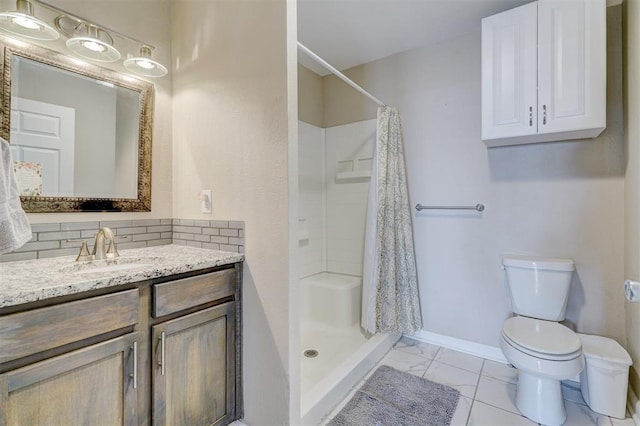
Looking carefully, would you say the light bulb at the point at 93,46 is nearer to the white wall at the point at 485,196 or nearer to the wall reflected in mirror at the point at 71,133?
the wall reflected in mirror at the point at 71,133

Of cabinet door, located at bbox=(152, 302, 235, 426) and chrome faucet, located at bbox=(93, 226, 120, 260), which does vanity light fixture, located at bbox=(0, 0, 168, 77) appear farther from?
cabinet door, located at bbox=(152, 302, 235, 426)

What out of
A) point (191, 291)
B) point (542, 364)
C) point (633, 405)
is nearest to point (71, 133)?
point (191, 291)

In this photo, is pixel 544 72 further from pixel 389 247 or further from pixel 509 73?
pixel 389 247

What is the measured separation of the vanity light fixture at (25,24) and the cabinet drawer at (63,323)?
1.15m

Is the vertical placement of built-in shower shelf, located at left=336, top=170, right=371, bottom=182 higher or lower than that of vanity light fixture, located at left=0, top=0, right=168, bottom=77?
lower

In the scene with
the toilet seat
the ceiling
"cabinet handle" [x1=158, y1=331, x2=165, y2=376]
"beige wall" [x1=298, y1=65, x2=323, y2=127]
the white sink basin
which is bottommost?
the toilet seat

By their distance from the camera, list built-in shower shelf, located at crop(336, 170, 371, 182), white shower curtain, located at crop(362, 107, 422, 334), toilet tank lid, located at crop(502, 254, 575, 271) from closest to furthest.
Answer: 1. toilet tank lid, located at crop(502, 254, 575, 271)
2. white shower curtain, located at crop(362, 107, 422, 334)
3. built-in shower shelf, located at crop(336, 170, 371, 182)

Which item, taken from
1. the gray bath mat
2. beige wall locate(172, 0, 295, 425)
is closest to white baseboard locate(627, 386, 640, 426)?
the gray bath mat

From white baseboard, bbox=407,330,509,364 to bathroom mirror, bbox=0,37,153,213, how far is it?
2282 millimetres

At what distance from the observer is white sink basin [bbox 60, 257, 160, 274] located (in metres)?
1.18

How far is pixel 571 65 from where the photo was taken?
1.64m

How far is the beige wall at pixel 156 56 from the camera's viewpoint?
1549mm

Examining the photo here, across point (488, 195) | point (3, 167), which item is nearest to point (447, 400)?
point (488, 195)

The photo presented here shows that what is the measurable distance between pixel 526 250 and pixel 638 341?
0.68 meters
